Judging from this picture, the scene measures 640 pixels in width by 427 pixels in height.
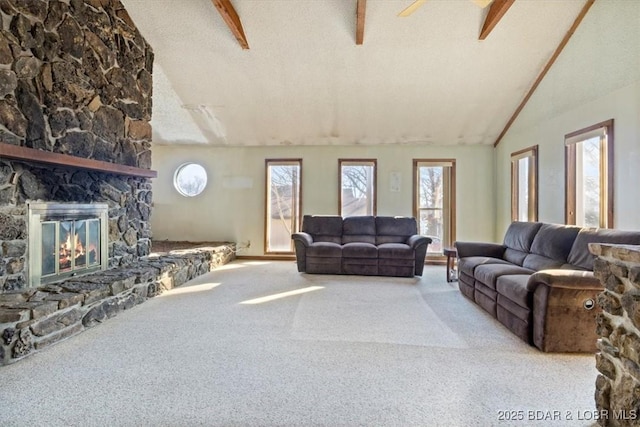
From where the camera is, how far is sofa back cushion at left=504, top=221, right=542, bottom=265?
399cm

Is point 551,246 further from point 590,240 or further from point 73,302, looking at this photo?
point 73,302

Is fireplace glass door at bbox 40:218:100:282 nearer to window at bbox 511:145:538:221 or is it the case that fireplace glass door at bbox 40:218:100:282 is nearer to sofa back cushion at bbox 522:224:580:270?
sofa back cushion at bbox 522:224:580:270

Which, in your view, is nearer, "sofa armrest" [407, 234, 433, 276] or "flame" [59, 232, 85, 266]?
"flame" [59, 232, 85, 266]

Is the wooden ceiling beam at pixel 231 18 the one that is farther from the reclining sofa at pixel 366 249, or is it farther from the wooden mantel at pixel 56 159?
the reclining sofa at pixel 366 249

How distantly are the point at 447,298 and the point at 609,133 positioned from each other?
258 centimetres

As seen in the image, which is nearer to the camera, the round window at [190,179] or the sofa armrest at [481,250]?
the sofa armrest at [481,250]

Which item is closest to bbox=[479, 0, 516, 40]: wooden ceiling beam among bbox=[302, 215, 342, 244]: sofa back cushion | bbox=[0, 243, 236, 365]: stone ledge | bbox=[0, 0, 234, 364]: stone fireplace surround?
bbox=[302, 215, 342, 244]: sofa back cushion

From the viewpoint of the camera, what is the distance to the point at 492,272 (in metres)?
3.39

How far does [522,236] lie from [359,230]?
2.60 m

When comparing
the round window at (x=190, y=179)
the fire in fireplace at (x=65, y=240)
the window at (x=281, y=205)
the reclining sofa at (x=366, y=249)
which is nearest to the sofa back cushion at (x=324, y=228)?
the reclining sofa at (x=366, y=249)

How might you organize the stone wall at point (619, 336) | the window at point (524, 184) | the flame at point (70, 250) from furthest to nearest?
the window at point (524, 184) < the flame at point (70, 250) < the stone wall at point (619, 336)

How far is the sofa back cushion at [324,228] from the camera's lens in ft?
19.5

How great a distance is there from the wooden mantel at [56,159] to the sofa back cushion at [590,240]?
460 centimetres

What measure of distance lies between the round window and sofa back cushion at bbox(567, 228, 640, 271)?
6365mm
